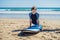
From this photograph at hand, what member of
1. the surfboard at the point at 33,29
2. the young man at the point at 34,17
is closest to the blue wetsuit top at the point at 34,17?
the young man at the point at 34,17

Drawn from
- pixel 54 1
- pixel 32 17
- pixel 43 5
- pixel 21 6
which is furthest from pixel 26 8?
pixel 32 17

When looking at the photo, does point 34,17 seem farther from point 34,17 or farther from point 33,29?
point 33,29

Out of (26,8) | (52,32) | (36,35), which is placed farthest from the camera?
(26,8)

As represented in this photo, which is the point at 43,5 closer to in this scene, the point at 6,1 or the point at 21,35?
the point at 6,1

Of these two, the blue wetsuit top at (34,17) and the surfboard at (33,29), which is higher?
the blue wetsuit top at (34,17)

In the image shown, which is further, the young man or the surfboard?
the young man

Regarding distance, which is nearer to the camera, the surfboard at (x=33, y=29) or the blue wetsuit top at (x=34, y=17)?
the surfboard at (x=33, y=29)

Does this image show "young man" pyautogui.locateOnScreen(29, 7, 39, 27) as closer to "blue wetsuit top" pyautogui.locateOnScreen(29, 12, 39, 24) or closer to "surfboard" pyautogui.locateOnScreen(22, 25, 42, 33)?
"blue wetsuit top" pyautogui.locateOnScreen(29, 12, 39, 24)

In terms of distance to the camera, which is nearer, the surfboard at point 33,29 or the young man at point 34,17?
the surfboard at point 33,29

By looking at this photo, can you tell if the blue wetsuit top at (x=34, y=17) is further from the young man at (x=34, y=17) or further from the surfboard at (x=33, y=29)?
the surfboard at (x=33, y=29)

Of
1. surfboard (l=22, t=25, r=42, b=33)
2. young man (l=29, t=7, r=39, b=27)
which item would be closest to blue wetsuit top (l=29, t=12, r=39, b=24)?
young man (l=29, t=7, r=39, b=27)

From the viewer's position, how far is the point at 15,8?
2038 centimetres

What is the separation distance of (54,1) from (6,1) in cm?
593

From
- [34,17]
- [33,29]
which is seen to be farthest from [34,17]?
[33,29]
